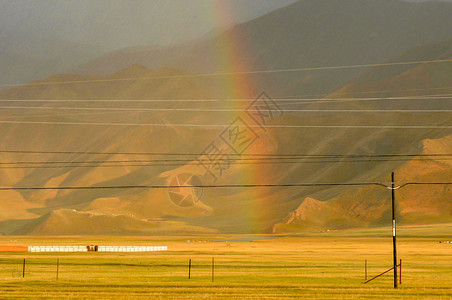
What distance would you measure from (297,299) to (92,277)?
2386 cm

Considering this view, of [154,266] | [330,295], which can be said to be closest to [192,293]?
[330,295]

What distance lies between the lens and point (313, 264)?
8369 centimetres

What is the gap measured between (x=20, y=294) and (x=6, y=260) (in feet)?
138

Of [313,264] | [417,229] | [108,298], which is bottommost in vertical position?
[108,298]

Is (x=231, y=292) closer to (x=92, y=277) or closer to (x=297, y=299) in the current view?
(x=297, y=299)

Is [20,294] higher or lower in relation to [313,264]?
lower

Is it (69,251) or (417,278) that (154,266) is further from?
(69,251)

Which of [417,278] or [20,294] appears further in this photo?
[417,278]

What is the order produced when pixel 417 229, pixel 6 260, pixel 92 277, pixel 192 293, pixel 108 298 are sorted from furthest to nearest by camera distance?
pixel 417 229, pixel 6 260, pixel 92 277, pixel 192 293, pixel 108 298

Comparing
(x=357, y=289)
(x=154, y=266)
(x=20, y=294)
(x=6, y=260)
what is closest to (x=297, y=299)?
(x=357, y=289)

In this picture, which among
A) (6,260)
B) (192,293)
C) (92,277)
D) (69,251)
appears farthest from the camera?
(69,251)

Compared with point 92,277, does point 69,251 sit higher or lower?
higher

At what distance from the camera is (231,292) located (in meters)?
53.0

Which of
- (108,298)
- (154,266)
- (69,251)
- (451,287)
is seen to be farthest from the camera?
(69,251)
